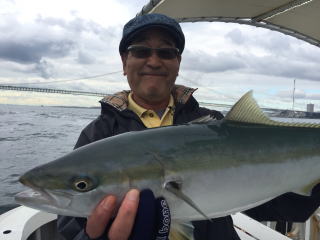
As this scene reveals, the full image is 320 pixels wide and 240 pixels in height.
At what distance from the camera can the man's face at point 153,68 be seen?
308 centimetres

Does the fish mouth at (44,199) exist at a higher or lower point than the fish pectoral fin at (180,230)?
higher

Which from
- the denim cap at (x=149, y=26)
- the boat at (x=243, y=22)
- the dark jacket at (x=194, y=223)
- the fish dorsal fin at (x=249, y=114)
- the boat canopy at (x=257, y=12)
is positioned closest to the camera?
the fish dorsal fin at (x=249, y=114)

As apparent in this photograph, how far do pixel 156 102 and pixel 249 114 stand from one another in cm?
103

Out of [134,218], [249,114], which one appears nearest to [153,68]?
[249,114]

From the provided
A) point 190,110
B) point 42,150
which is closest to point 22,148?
point 42,150

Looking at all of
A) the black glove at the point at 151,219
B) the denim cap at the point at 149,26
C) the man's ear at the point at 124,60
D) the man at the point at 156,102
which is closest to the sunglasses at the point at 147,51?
the man at the point at 156,102

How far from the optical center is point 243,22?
7.71m

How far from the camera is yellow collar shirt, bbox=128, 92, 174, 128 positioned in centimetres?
322

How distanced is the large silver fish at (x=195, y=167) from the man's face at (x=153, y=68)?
0.78 m

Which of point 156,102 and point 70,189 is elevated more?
point 156,102

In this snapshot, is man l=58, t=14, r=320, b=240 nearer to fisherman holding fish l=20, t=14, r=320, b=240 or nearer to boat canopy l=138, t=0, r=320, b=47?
fisherman holding fish l=20, t=14, r=320, b=240

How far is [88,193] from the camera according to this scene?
2064 mm

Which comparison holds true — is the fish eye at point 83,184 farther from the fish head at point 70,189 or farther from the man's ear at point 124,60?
the man's ear at point 124,60

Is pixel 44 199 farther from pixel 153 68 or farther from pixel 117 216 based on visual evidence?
pixel 153 68
